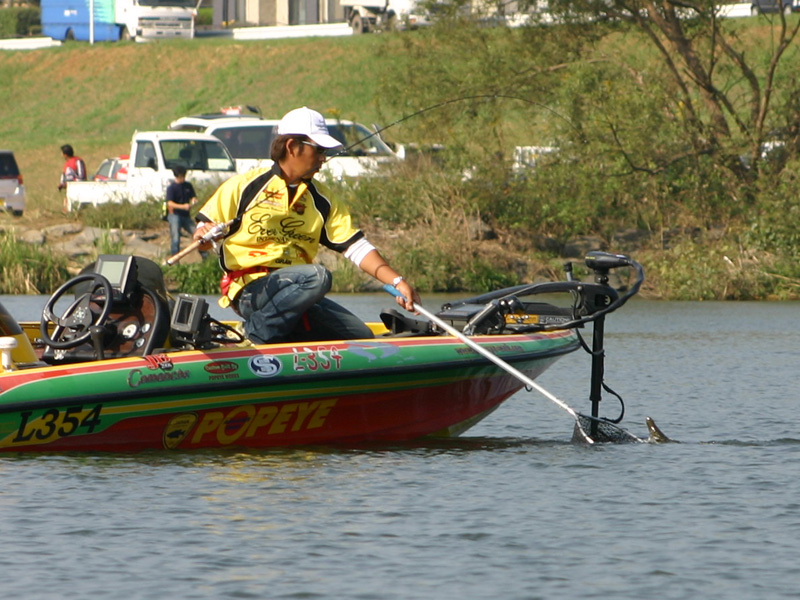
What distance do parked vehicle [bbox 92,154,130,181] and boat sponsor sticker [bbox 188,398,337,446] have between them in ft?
55.6

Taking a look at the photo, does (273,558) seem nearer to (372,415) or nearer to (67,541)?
(67,541)

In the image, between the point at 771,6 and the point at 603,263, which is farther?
the point at 771,6

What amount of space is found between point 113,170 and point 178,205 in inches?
215

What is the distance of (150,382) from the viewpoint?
7.02m

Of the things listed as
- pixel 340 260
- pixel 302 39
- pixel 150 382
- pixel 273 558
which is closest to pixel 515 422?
pixel 150 382

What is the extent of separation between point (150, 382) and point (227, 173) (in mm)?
16526

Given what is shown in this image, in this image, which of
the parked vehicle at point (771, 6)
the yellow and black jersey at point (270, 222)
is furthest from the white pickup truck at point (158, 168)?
the yellow and black jersey at point (270, 222)

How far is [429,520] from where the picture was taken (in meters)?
6.17

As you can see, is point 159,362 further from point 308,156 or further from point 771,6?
point 771,6

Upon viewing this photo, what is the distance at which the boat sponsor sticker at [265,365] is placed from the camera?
7242 millimetres

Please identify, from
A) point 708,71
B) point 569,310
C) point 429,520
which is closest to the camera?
point 429,520

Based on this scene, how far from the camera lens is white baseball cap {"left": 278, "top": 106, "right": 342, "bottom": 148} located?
735 centimetres

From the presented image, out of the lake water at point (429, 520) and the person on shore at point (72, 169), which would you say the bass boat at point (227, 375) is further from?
the person on shore at point (72, 169)

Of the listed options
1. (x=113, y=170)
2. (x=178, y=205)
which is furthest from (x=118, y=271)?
(x=113, y=170)
